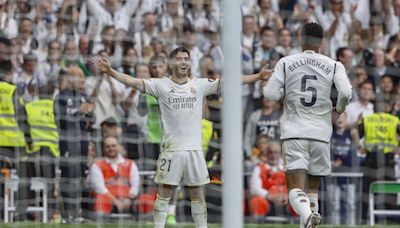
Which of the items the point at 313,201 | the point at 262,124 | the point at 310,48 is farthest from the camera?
the point at 262,124

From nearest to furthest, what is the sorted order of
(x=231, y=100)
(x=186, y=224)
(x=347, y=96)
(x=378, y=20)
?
(x=231, y=100) < (x=347, y=96) < (x=186, y=224) < (x=378, y=20)

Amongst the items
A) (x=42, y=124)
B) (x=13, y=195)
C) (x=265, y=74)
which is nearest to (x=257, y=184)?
(x=42, y=124)

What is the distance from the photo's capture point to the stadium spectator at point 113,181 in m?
14.2

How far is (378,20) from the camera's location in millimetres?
15148

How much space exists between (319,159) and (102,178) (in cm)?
456

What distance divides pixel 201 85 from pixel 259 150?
3.76 metres

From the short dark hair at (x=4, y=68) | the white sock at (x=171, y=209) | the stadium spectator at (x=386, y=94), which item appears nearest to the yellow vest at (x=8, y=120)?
the short dark hair at (x=4, y=68)

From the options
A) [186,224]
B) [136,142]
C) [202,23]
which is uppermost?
[202,23]

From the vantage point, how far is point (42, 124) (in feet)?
47.0

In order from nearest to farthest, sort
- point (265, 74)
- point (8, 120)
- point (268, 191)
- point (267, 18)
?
point (265, 74), point (8, 120), point (268, 191), point (267, 18)

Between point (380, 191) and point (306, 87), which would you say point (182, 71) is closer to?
point (306, 87)

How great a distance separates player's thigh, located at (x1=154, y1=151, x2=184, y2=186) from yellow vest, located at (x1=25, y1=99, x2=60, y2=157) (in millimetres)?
3563

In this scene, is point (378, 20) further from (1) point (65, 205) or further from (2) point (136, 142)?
(1) point (65, 205)

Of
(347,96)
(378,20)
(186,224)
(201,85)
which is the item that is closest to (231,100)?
(347,96)
